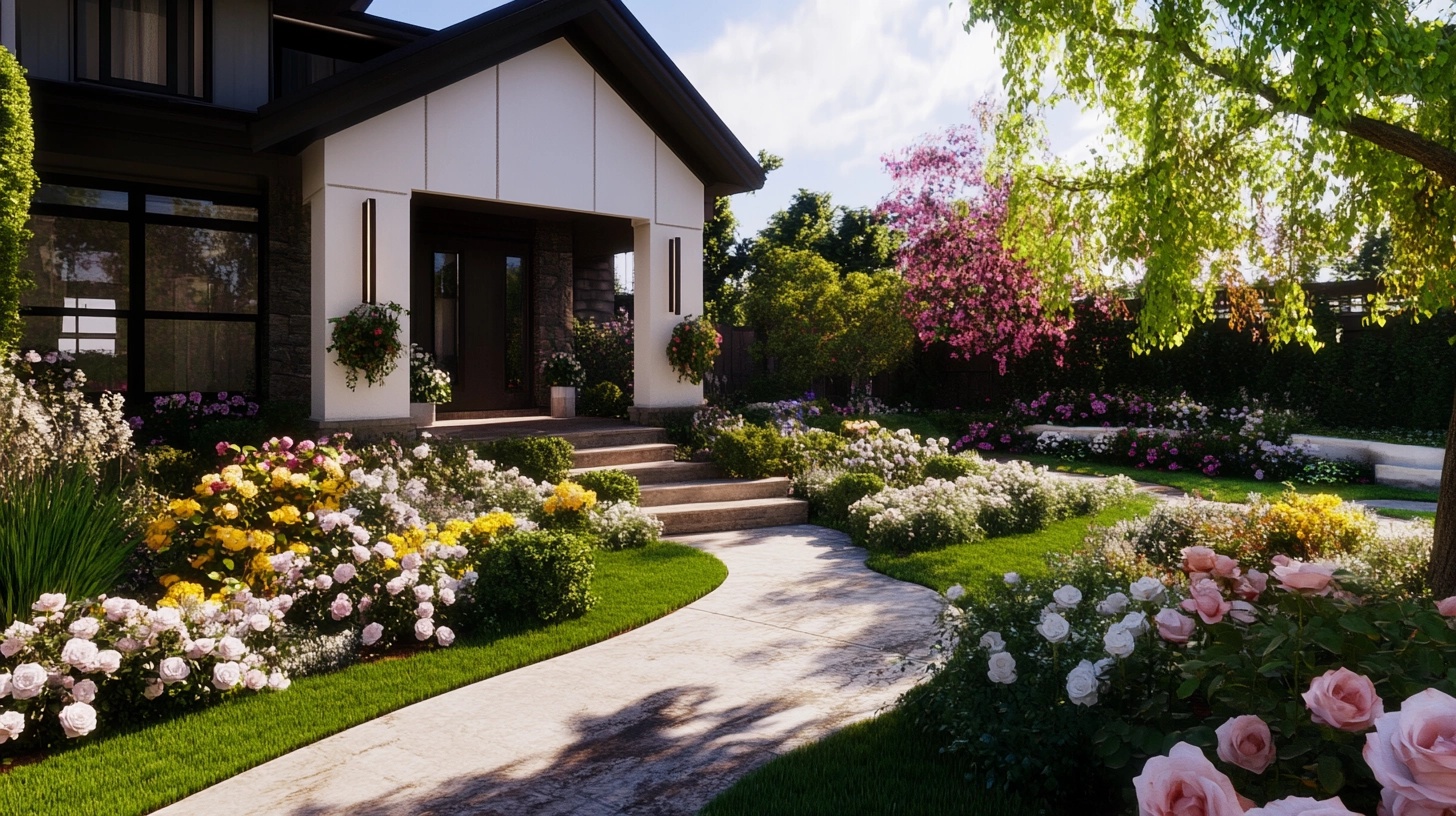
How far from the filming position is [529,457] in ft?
29.6

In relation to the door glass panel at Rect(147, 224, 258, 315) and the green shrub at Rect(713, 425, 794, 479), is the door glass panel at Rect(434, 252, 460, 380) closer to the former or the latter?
the door glass panel at Rect(147, 224, 258, 315)

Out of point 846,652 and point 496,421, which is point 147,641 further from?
point 496,421

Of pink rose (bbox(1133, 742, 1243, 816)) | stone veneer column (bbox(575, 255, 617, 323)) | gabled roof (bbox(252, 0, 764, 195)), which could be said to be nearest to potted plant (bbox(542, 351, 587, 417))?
stone veneer column (bbox(575, 255, 617, 323))

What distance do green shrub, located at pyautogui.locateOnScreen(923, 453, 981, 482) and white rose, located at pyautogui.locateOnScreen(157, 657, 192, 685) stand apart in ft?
24.4

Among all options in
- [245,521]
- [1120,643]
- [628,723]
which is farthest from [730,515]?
[1120,643]

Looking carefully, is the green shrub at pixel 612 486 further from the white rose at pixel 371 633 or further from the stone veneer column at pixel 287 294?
the stone veneer column at pixel 287 294

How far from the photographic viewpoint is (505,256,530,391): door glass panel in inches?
516

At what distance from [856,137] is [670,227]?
852 centimetres

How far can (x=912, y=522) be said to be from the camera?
785cm

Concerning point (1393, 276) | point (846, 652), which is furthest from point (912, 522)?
point (1393, 276)

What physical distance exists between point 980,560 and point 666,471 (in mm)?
3741

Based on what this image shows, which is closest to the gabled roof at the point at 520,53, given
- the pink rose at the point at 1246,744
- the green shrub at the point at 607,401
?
the green shrub at the point at 607,401

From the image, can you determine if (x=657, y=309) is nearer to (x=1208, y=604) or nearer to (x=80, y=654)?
(x=80, y=654)

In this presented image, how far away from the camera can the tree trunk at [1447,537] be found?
440 cm
